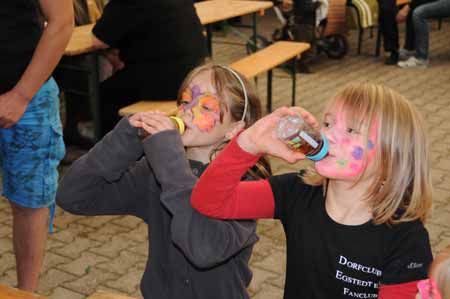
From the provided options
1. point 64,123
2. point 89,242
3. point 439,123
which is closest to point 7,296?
point 89,242

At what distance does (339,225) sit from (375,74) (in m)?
6.00

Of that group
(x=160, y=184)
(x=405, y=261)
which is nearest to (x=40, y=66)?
(x=160, y=184)

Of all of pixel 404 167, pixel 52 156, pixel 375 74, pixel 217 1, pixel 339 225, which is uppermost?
pixel 404 167

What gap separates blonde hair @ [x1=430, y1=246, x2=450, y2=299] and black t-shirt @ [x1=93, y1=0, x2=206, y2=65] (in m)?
3.24

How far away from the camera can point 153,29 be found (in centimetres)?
448

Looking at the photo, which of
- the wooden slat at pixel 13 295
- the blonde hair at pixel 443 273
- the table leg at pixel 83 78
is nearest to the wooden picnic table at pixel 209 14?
the table leg at pixel 83 78

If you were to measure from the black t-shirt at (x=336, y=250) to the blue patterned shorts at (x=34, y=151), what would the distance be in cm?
113

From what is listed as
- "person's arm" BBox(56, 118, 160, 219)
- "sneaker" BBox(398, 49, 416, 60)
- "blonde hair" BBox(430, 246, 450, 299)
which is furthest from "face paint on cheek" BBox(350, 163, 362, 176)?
"sneaker" BBox(398, 49, 416, 60)

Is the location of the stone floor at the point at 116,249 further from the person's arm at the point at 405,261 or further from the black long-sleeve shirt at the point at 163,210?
the person's arm at the point at 405,261

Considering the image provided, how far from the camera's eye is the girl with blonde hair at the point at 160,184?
193 cm

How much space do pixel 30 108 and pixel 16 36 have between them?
27 cm

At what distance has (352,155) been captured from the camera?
1.76 meters

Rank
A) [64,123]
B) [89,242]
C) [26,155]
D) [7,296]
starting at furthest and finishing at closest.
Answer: [64,123] → [89,242] → [26,155] → [7,296]

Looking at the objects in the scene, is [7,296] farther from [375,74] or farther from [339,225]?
[375,74]
